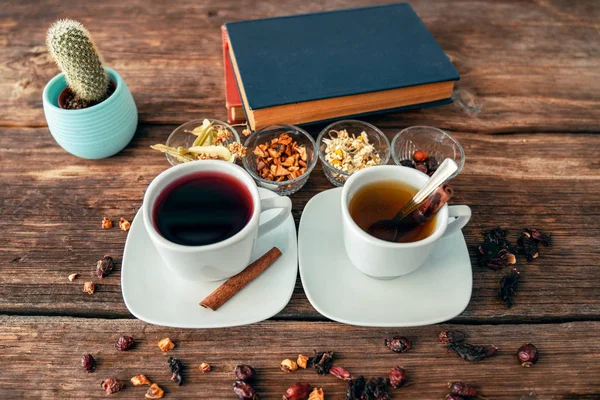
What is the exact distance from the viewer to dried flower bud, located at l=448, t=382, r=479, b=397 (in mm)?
925

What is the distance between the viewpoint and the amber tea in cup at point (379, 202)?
3.30ft

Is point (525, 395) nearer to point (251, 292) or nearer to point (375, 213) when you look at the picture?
point (375, 213)

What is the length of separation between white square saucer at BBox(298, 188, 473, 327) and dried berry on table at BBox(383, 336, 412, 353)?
56 millimetres

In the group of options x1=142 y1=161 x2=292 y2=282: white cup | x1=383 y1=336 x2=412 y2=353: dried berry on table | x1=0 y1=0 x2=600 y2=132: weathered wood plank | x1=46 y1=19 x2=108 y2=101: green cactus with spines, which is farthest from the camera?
x1=0 y1=0 x2=600 y2=132: weathered wood plank

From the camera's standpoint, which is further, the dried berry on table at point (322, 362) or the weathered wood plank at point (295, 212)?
the weathered wood plank at point (295, 212)

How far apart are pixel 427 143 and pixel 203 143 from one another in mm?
627

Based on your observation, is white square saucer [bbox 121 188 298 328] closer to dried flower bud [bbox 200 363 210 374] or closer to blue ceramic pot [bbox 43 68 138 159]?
dried flower bud [bbox 200 363 210 374]

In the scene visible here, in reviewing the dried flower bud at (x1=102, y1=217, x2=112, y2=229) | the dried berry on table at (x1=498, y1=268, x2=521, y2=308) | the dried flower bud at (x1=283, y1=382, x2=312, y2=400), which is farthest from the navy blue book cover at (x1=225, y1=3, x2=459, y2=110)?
the dried flower bud at (x1=283, y1=382, x2=312, y2=400)

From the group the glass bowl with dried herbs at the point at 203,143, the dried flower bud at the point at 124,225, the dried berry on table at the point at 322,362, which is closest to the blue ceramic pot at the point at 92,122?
the glass bowl with dried herbs at the point at 203,143

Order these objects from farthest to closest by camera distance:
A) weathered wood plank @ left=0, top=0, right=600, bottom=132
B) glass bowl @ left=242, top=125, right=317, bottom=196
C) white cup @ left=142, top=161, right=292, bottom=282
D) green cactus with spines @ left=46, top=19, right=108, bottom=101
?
weathered wood plank @ left=0, top=0, right=600, bottom=132 < glass bowl @ left=242, top=125, right=317, bottom=196 < green cactus with spines @ left=46, top=19, right=108, bottom=101 < white cup @ left=142, top=161, right=292, bottom=282

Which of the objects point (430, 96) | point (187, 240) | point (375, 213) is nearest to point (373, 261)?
point (375, 213)

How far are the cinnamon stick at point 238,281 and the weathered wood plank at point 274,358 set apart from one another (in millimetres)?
82

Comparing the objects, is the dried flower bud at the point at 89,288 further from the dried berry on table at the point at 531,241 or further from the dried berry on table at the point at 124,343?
the dried berry on table at the point at 531,241

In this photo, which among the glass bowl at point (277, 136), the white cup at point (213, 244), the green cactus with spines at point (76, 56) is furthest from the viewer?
the glass bowl at point (277, 136)
